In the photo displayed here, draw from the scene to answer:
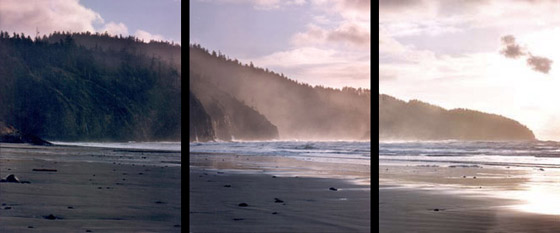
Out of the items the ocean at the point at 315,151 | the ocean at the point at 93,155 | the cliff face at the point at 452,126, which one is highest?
the cliff face at the point at 452,126

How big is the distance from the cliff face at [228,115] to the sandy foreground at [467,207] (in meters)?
20.0

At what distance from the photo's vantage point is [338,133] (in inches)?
913

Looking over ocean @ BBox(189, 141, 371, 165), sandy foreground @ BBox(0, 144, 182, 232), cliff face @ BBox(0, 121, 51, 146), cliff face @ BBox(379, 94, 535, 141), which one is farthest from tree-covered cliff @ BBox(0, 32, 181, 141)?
sandy foreground @ BBox(0, 144, 182, 232)

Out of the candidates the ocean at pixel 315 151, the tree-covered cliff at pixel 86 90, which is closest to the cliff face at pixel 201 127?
the tree-covered cliff at pixel 86 90

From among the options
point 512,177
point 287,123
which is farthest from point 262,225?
point 287,123

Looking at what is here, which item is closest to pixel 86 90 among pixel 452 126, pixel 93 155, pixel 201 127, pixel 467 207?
pixel 201 127

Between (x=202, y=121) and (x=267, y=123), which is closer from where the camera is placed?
(x=267, y=123)

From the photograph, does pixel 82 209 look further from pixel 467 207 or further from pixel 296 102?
pixel 296 102

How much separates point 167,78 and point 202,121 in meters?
14.7

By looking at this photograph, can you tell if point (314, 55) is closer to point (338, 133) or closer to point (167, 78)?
point (338, 133)

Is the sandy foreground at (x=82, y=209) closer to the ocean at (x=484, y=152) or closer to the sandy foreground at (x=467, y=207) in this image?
the sandy foreground at (x=467, y=207)

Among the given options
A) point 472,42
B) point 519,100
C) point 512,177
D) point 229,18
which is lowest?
point 512,177

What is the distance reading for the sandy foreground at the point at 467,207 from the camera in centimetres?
326

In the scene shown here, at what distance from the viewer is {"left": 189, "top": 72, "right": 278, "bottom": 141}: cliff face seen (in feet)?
100
